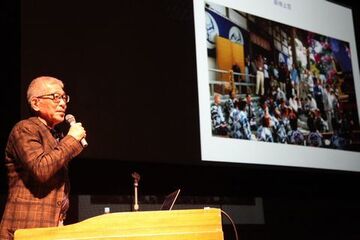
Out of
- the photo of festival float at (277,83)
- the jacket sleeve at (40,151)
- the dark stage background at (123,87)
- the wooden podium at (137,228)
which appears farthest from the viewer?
the photo of festival float at (277,83)

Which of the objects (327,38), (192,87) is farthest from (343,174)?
(192,87)

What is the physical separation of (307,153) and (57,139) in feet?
7.15

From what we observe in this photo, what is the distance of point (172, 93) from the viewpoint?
10.9ft

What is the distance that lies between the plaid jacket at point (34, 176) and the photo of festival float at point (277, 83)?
4.89ft

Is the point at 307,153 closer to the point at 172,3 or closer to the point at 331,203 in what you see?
the point at 331,203

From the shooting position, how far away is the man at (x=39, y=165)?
198 centimetres

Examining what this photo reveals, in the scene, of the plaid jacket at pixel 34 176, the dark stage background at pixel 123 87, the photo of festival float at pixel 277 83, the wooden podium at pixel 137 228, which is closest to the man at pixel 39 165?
the plaid jacket at pixel 34 176

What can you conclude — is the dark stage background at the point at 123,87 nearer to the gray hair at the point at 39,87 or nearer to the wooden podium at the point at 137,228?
the gray hair at the point at 39,87

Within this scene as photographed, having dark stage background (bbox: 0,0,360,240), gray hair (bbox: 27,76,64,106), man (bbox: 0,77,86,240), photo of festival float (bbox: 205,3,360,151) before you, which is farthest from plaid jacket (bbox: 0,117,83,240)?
photo of festival float (bbox: 205,3,360,151)

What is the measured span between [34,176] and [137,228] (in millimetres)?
437

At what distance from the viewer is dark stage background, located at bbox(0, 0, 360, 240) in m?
2.89

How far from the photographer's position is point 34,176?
6.46ft

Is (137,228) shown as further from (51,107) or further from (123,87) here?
(123,87)

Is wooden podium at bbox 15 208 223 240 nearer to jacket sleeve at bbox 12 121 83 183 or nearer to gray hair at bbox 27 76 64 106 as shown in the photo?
jacket sleeve at bbox 12 121 83 183
